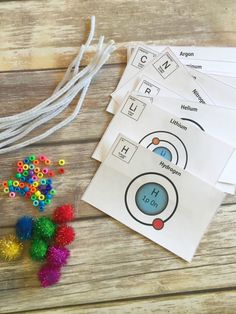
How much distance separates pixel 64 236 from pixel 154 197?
0.16m

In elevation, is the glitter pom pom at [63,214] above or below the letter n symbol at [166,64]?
below

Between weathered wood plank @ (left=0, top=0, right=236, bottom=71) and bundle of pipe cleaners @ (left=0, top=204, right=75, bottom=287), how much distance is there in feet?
0.97

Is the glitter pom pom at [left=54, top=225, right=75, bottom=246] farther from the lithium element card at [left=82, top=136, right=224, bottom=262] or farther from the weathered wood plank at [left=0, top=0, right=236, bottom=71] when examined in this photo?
the weathered wood plank at [left=0, top=0, right=236, bottom=71]

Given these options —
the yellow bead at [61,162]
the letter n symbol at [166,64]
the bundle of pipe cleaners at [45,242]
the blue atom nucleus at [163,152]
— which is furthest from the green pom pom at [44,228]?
the letter n symbol at [166,64]

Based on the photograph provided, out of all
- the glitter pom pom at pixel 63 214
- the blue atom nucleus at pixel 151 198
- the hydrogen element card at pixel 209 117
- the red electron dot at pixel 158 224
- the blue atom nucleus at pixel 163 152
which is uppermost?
the hydrogen element card at pixel 209 117

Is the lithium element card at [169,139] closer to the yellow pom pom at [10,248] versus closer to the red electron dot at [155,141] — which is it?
the red electron dot at [155,141]

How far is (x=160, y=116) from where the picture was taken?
2.72 feet

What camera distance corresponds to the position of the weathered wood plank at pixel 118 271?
777 mm

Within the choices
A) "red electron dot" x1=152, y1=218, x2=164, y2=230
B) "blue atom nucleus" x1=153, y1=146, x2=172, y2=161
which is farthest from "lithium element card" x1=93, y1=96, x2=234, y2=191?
"red electron dot" x1=152, y1=218, x2=164, y2=230

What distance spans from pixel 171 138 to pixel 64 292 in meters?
0.32

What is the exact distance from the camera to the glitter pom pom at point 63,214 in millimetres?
792

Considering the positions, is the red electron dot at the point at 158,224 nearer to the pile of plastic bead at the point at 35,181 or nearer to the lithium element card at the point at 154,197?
the lithium element card at the point at 154,197

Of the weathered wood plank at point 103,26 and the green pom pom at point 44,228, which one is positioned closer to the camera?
the green pom pom at point 44,228

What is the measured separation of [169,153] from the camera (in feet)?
2.69
